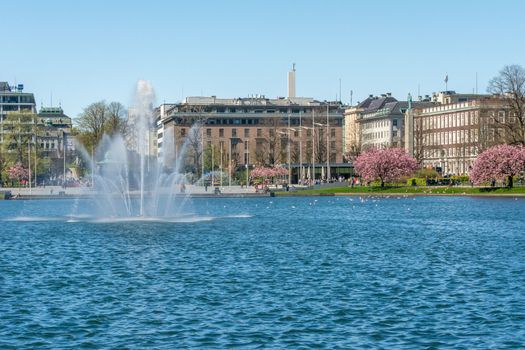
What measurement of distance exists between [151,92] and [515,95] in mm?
63729

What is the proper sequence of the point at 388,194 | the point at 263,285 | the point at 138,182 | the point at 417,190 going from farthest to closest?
the point at 138,182 < the point at 417,190 < the point at 388,194 < the point at 263,285

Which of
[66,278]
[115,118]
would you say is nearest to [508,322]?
[66,278]

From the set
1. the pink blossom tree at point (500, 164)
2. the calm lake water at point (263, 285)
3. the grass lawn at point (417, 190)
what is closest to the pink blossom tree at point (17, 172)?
the grass lawn at point (417, 190)

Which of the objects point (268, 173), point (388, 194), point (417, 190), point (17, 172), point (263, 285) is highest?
point (17, 172)

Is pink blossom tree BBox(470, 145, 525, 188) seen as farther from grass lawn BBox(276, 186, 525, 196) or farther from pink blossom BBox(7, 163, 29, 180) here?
pink blossom BBox(7, 163, 29, 180)

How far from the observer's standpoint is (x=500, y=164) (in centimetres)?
13400

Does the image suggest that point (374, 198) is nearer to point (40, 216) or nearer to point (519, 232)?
point (40, 216)

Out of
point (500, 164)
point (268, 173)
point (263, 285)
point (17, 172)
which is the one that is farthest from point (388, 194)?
point (263, 285)

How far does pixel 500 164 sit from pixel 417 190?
14.9 m

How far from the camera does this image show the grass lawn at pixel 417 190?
134625 millimetres

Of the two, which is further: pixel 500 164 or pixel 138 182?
pixel 138 182

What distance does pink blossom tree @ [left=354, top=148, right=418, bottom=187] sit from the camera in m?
153

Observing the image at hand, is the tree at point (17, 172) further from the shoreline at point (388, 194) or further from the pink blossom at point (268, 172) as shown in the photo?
the shoreline at point (388, 194)

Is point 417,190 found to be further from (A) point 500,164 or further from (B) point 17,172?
(B) point 17,172
